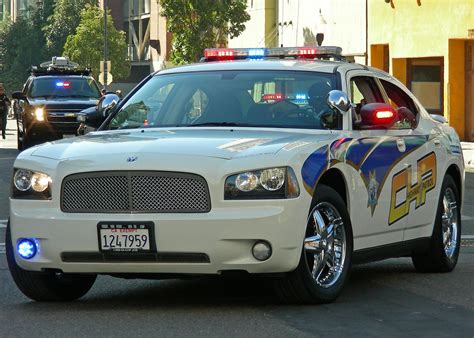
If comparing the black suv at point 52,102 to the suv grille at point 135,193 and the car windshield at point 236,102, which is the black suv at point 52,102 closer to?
the car windshield at point 236,102

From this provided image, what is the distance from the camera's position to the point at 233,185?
8.91 meters

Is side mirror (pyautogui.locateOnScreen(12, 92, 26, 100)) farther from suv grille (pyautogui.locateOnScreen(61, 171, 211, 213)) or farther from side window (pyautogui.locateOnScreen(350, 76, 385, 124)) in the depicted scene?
suv grille (pyautogui.locateOnScreen(61, 171, 211, 213))

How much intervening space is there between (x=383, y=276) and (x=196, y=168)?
2782 mm

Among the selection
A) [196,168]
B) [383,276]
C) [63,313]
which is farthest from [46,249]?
[383,276]

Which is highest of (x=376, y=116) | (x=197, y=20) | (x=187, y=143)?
(x=197, y=20)

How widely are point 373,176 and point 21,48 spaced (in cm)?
9744

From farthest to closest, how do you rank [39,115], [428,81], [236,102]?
[428,81], [39,115], [236,102]

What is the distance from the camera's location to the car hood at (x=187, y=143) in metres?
9.15

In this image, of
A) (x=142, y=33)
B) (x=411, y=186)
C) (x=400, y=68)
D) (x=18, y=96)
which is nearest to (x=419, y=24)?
(x=400, y=68)

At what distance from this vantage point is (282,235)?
29.2ft

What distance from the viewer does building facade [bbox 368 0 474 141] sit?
141ft

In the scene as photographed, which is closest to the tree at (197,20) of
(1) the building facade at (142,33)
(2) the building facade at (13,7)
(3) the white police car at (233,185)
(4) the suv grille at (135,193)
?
(1) the building facade at (142,33)

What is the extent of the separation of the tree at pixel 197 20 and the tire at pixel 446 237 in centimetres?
4712

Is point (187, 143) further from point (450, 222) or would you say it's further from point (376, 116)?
point (450, 222)
